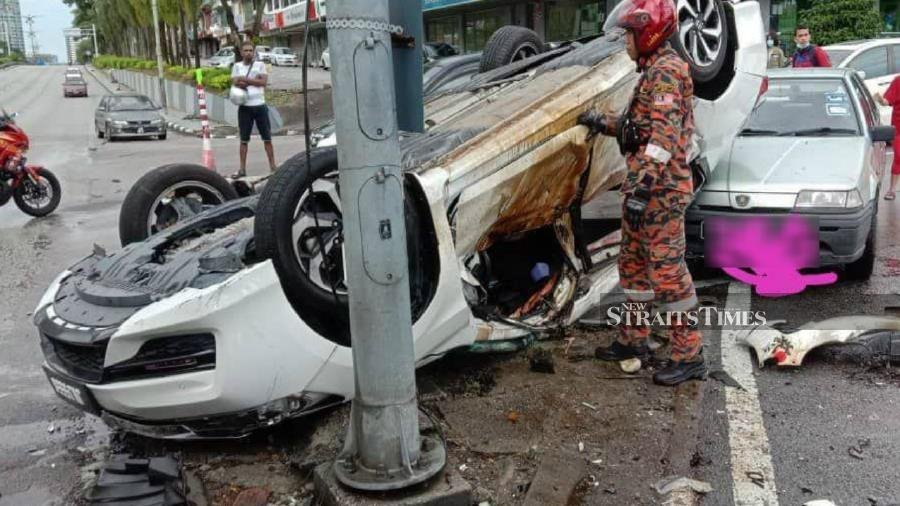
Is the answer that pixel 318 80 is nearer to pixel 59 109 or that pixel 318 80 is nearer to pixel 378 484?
pixel 59 109

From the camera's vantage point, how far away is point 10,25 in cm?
14400

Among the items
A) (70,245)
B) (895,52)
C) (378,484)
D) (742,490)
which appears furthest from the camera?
(895,52)

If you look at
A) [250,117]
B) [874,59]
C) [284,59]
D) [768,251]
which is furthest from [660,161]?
[284,59]

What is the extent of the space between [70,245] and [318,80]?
2310cm

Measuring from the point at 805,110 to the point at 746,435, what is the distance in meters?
3.88

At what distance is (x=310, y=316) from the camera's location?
323 cm

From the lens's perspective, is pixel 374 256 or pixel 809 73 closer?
pixel 374 256

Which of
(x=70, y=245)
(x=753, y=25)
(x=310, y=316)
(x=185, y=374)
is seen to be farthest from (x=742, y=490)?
(x=70, y=245)

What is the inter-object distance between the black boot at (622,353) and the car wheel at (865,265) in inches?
90.1

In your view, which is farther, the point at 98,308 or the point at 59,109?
the point at 59,109

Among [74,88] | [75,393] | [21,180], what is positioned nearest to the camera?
[75,393]

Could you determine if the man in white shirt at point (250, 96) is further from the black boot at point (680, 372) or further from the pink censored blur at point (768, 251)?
the black boot at point (680, 372)

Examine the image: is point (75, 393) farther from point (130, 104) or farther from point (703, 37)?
point (130, 104)

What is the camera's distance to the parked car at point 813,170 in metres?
5.14
